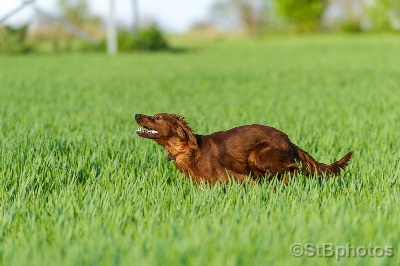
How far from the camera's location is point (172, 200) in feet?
12.8

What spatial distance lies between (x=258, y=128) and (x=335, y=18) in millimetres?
60098

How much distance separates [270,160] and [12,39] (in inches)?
949

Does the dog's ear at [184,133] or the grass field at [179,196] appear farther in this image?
the dog's ear at [184,133]

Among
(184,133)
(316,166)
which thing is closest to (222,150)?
(184,133)

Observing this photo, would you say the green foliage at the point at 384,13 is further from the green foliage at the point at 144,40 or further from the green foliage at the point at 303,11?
the green foliage at the point at 144,40

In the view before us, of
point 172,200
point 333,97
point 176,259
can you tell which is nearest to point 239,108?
point 333,97

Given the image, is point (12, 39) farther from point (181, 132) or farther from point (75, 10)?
point (181, 132)

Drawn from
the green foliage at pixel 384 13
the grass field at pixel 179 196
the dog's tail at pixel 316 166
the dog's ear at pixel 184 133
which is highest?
the green foliage at pixel 384 13

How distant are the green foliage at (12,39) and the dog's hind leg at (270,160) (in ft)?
78.4

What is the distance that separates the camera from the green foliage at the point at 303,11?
186ft

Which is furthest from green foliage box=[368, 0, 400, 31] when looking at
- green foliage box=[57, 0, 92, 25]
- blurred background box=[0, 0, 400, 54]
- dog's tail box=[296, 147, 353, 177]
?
dog's tail box=[296, 147, 353, 177]

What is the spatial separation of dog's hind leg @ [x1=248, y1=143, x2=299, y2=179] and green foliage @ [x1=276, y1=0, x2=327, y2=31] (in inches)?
2135

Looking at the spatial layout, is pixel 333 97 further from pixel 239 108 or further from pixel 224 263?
pixel 224 263

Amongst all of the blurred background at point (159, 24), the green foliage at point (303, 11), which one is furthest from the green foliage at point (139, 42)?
the green foliage at point (303, 11)
